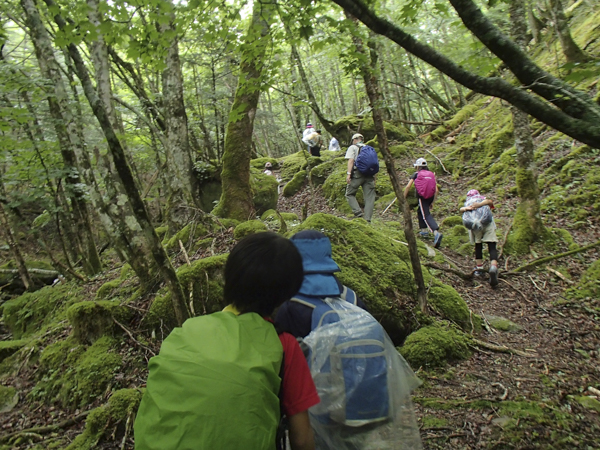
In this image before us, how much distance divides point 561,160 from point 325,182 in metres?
7.10

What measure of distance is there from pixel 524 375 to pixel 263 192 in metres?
7.40

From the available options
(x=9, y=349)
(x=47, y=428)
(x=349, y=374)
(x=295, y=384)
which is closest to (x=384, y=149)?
(x=349, y=374)

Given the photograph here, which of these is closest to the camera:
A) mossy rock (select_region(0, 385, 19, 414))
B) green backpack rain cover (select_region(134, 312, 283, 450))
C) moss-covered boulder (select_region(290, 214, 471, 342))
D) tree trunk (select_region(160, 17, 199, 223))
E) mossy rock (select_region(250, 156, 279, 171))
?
green backpack rain cover (select_region(134, 312, 283, 450))

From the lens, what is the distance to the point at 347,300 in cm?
225

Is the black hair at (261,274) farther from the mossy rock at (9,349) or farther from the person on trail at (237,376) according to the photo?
the mossy rock at (9,349)

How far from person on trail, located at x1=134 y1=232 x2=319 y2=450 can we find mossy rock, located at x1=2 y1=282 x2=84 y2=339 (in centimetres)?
659

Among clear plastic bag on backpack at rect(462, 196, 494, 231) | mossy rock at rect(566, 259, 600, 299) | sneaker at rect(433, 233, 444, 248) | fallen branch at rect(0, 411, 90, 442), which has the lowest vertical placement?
sneaker at rect(433, 233, 444, 248)

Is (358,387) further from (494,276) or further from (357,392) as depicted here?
(494,276)

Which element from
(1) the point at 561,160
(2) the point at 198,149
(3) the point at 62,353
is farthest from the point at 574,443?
(2) the point at 198,149

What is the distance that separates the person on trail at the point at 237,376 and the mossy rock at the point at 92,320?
134 inches

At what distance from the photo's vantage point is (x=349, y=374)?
5.85 ft

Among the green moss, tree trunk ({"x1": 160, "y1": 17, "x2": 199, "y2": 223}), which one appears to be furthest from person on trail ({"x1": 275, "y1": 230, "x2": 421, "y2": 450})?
tree trunk ({"x1": 160, "y1": 17, "x2": 199, "y2": 223})

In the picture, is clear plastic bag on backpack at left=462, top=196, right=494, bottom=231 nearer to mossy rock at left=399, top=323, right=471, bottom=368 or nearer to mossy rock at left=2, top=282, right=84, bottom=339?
mossy rock at left=399, top=323, right=471, bottom=368

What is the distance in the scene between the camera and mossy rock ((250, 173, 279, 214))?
9.55 metres
